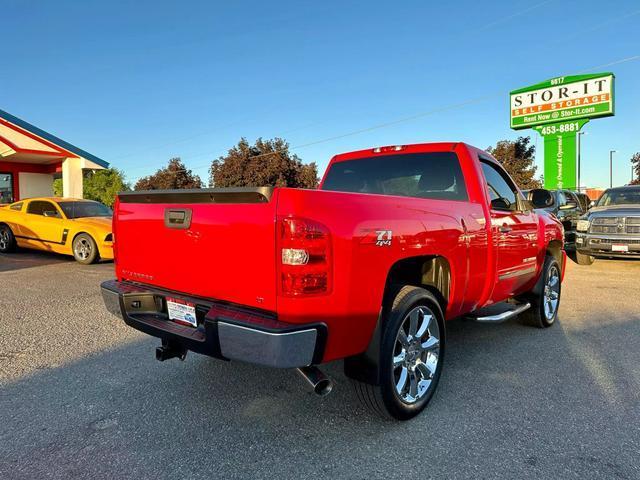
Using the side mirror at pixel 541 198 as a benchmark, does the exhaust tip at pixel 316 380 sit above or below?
below

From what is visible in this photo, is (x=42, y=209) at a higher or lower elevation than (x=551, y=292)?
higher

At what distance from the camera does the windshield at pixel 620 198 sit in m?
10.7

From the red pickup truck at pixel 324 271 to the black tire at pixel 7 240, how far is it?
33.6 ft

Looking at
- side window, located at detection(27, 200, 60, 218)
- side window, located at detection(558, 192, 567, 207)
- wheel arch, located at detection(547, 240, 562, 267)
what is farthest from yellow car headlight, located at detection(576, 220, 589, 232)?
side window, located at detection(27, 200, 60, 218)

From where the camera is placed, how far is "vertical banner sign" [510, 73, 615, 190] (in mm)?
20766

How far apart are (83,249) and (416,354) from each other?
9.06m

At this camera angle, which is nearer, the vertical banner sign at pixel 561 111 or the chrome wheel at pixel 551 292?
the chrome wheel at pixel 551 292

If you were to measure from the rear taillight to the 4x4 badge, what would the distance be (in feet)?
1.28

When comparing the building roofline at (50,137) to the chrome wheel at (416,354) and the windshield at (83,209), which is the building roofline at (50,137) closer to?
the windshield at (83,209)

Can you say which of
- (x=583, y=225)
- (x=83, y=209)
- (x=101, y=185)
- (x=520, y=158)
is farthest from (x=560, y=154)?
(x=101, y=185)

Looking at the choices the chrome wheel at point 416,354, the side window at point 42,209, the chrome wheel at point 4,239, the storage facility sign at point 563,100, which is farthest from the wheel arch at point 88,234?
the storage facility sign at point 563,100

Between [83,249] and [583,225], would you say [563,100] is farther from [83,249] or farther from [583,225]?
[83,249]

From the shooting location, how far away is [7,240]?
11719 mm

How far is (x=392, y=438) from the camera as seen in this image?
279 centimetres
